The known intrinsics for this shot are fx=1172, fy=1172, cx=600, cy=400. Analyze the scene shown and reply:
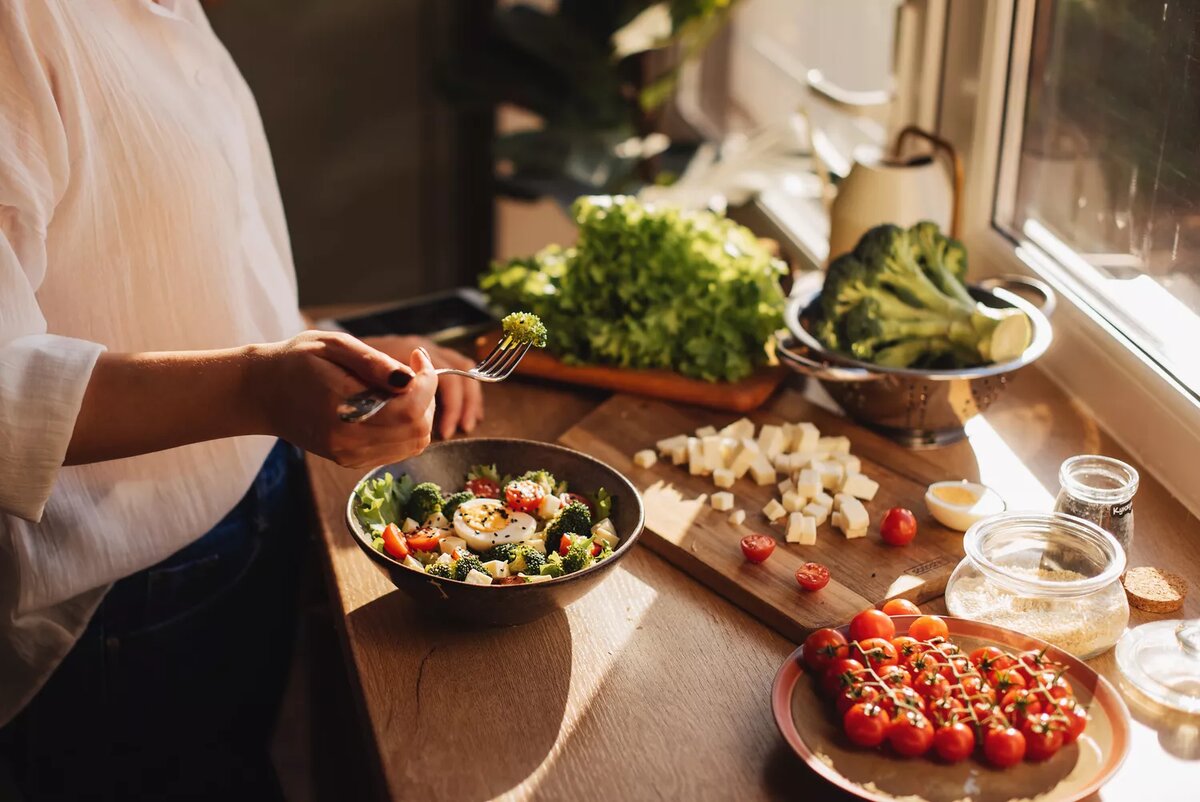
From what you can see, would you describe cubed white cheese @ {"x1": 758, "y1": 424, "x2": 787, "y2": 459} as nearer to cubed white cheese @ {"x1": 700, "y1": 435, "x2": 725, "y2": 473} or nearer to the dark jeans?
cubed white cheese @ {"x1": 700, "y1": 435, "x2": 725, "y2": 473}

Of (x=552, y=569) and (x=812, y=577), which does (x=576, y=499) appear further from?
(x=812, y=577)

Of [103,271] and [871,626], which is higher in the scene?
[103,271]

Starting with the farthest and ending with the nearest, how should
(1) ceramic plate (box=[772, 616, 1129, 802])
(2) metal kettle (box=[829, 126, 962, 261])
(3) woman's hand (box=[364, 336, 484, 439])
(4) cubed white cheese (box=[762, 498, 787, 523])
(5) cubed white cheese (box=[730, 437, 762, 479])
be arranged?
(2) metal kettle (box=[829, 126, 962, 261]) → (3) woman's hand (box=[364, 336, 484, 439]) → (5) cubed white cheese (box=[730, 437, 762, 479]) → (4) cubed white cheese (box=[762, 498, 787, 523]) → (1) ceramic plate (box=[772, 616, 1129, 802])

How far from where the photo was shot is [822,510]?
55.1 inches

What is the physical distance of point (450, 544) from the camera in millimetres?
1243

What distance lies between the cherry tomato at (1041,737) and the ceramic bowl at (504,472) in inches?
15.9

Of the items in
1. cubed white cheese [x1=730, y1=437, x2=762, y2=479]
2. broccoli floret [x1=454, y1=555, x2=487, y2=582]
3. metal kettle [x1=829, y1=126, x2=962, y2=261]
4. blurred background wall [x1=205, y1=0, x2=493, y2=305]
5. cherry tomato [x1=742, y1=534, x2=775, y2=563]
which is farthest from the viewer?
blurred background wall [x1=205, y1=0, x2=493, y2=305]

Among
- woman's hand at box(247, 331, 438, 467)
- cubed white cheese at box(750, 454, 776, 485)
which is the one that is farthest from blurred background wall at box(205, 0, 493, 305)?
woman's hand at box(247, 331, 438, 467)

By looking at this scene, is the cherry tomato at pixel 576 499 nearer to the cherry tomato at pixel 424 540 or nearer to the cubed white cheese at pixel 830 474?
the cherry tomato at pixel 424 540

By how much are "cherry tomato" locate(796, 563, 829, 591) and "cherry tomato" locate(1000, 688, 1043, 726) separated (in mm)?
260

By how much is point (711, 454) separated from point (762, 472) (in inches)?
2.7

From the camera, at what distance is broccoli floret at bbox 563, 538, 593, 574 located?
1.17m

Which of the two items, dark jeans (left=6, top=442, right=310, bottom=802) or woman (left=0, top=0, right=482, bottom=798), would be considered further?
dark jeans (left=6, top=442, right=310, bottom=802)

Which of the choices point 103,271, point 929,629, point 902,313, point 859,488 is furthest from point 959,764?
point 103,271
